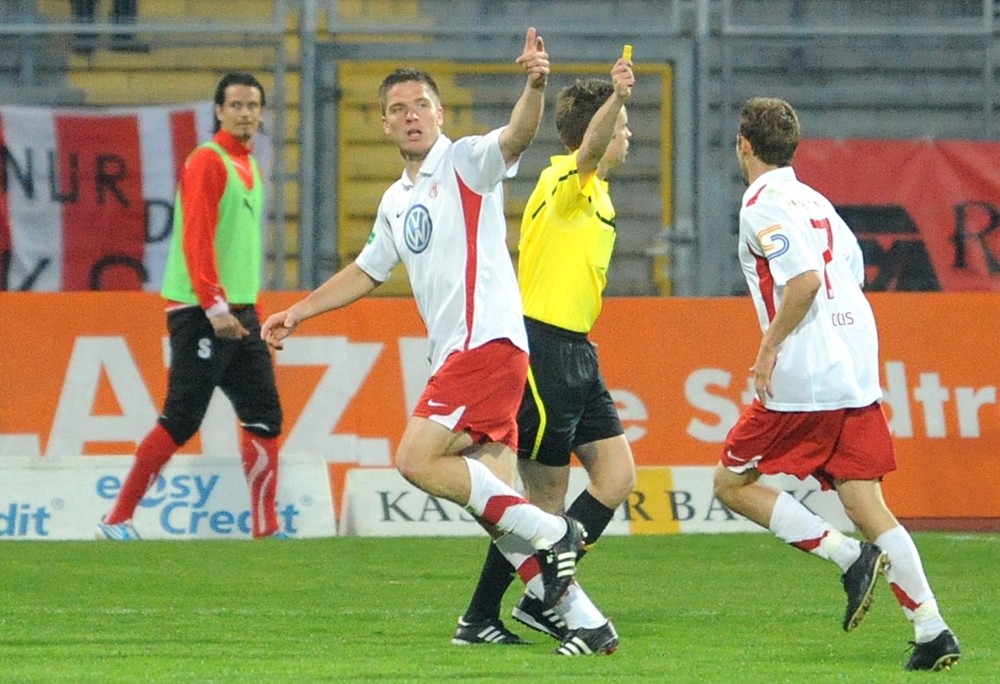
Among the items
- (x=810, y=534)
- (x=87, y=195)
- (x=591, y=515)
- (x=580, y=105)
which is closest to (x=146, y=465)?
(x=87, y=195)

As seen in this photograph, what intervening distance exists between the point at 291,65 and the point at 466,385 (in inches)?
250

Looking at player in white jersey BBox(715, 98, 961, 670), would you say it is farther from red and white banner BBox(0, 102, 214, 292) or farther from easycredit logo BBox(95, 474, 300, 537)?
red and white banner BBox(0, 102, 214, 292)

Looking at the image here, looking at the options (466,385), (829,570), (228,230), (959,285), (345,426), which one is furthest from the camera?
(959,285)

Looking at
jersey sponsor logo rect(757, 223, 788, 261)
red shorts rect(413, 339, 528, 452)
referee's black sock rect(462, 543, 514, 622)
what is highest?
jersey sponsor logo rect(757, 223, 788, 261)

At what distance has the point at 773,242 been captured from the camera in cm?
638

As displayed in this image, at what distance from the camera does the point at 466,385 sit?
6.31m

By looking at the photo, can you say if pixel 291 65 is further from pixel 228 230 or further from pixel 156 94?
pixel 228 230

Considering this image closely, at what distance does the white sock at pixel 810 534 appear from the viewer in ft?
20.9

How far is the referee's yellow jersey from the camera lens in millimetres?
7156

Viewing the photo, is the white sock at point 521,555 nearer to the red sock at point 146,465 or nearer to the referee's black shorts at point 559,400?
the referee's black shorts at point 559,400

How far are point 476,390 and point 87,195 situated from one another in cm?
632

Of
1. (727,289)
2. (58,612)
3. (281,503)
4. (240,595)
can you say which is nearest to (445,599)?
(240,595)

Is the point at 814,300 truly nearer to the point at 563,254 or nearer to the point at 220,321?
the point at 563,254

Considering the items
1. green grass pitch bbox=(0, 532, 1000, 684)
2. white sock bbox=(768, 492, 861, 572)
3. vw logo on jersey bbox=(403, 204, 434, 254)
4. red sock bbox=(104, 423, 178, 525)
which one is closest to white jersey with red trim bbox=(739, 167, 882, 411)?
white sock bbox=(768, 492, 861, 572)
